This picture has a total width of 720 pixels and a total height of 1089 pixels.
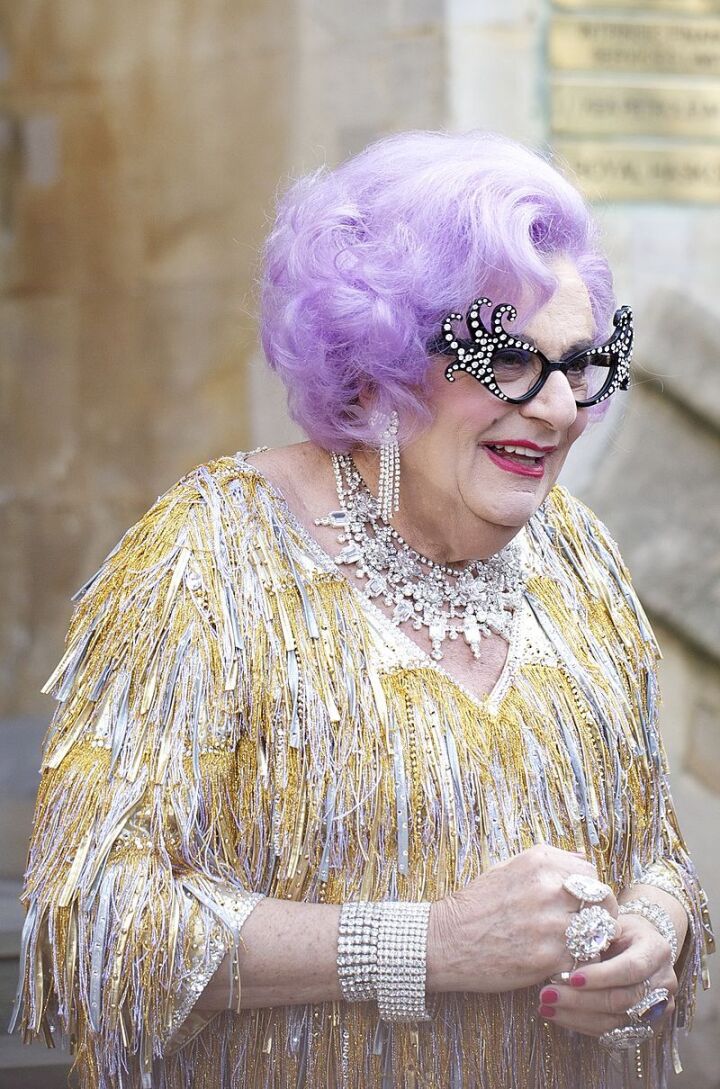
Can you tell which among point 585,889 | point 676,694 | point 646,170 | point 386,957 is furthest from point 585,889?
point 646,170

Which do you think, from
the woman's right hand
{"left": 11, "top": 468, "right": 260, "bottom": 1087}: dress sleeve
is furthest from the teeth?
the woman's right hand

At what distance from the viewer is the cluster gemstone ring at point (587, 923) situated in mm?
1689

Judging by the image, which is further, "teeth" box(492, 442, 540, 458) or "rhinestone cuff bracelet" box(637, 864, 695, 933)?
"rhinestone cuff bracelet" box(637, 864, 695, 933)

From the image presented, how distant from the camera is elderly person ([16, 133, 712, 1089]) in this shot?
1697 millimetres

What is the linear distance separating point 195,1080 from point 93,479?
298 cm

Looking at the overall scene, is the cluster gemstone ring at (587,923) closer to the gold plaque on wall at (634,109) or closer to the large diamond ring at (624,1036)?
the large diamond ring at (624,1036)

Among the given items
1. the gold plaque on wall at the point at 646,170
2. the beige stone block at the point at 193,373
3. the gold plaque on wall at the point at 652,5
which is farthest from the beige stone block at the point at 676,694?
the gold plaque on wall at the point at 652,5

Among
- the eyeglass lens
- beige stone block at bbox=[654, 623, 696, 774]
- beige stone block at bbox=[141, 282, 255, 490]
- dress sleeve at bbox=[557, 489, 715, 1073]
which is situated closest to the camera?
the eyeglass lens

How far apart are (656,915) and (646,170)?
7.75 feet

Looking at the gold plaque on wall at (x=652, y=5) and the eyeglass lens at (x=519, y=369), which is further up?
the gold plaque on wall at (x=652, y=5)

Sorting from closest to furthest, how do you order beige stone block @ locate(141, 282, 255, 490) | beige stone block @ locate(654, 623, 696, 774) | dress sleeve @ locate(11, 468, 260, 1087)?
dress sleeve @ locate(11, 468, 260, 1087)
beige stone block @ locate(654, 623, 696, 774)
beige stone block @ locate(141, 282, 255, 490)

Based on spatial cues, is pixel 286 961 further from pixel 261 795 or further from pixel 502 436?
pixel 502 436

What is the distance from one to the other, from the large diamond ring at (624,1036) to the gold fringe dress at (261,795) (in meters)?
0.09

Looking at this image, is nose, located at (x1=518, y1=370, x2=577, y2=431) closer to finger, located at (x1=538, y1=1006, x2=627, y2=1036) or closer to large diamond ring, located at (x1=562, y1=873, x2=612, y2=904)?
large diamond ring, located at (x1=562, y1=873, x2=612, y2=904)
